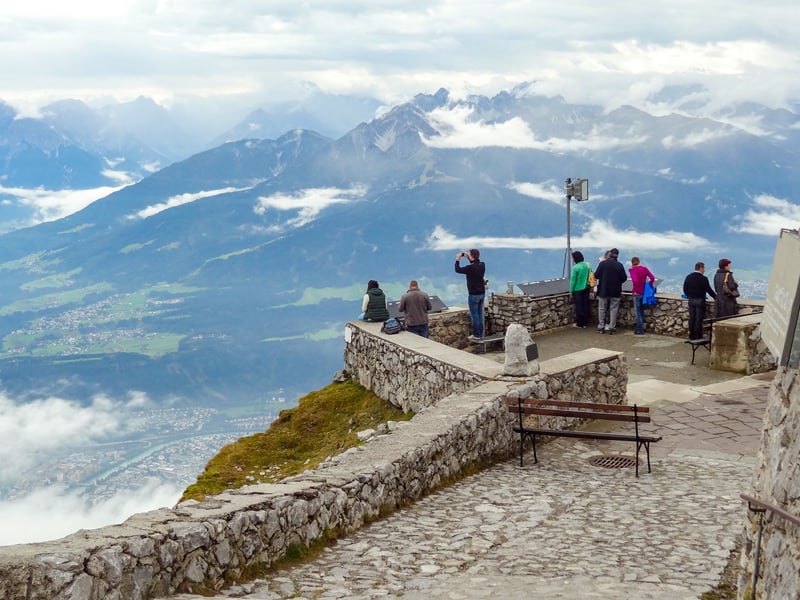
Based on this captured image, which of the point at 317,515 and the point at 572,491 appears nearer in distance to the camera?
the point at 317,515

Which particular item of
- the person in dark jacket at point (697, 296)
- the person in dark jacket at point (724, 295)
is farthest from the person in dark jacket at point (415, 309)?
the person in dark jacket at point (724, 295)

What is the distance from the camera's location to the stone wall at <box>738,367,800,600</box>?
4.54m

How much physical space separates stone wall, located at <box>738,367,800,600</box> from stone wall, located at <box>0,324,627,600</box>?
3.56 metres

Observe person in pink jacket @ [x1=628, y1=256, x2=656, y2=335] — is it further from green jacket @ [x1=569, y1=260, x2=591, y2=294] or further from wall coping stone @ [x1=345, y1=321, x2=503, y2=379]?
wall coping stone @ [x1=345, y1=321, x2=503, y2=379]

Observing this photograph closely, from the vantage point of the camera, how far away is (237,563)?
6562mm

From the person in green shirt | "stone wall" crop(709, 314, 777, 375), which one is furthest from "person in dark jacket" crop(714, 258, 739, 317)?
the person in green shirt

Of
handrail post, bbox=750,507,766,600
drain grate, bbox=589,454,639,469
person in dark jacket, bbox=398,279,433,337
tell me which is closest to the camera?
handrail post, bbox=750,507,766,600

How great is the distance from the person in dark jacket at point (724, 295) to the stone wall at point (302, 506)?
5.08m

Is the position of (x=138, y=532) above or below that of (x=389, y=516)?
above

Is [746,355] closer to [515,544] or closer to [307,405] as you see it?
[307,405]

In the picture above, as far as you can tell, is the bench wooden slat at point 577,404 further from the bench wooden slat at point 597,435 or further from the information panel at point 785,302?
the information panel at point 785,302

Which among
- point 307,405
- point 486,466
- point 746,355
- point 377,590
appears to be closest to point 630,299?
point 746,355

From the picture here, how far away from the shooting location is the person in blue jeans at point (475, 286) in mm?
17844

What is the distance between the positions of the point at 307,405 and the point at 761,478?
12949mm
